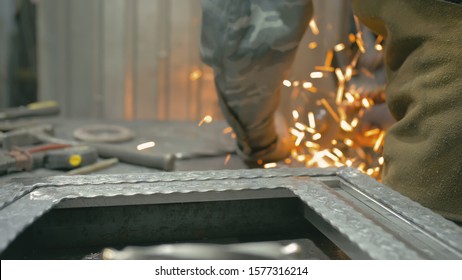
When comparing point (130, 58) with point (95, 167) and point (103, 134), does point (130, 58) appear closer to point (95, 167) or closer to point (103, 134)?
point (103, 134)

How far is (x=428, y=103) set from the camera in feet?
3.59

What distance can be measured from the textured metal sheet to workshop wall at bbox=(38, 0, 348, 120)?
1852mm

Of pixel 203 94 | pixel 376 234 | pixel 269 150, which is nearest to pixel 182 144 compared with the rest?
pixel 269 150

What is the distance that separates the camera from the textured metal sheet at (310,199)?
2.61 feet

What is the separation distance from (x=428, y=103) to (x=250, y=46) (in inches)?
20.6

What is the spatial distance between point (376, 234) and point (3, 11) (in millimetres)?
2599

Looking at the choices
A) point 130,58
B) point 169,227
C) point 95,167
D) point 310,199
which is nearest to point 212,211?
point 169,227

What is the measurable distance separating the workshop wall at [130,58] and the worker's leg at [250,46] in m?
1.23

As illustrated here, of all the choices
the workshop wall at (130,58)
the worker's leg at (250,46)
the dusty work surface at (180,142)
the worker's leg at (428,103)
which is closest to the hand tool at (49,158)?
the dusty work surface at (180,142)

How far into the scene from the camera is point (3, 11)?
9.50 ft

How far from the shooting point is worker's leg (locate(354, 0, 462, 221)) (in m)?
1.07

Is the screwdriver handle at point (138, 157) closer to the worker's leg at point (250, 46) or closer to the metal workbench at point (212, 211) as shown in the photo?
the worker's leg at point (250, 46)

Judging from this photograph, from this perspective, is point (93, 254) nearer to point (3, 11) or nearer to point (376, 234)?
point (376, 234)

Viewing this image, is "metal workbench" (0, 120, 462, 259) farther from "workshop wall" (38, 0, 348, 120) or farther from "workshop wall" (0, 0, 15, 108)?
"workshop wall" (0, 0, 15, 108)
